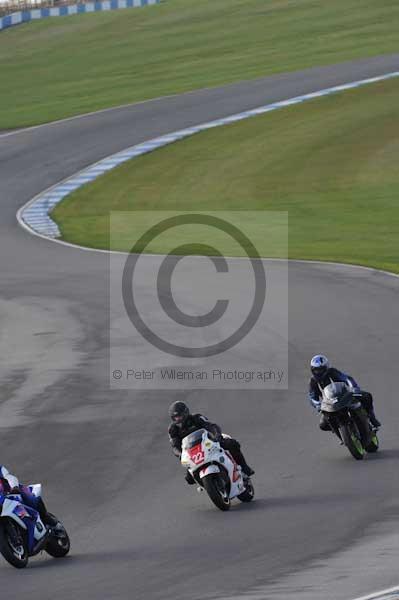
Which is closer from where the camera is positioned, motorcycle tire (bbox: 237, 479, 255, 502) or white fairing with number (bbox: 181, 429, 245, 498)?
white fairing with number (bbox: 181, 429, 245, 498)

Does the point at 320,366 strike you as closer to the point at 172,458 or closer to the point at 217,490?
the point at 172,458

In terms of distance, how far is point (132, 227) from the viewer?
37.4 m

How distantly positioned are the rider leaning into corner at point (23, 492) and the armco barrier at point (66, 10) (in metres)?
82.6

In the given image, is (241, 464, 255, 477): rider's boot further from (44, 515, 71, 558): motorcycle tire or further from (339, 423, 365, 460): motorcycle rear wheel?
(44, 515, 71, 558): motorcycle tire

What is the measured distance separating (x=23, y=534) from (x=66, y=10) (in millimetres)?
86107

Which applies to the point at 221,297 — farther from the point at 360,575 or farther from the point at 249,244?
the point at 360,575

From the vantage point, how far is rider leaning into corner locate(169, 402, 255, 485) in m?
13.2

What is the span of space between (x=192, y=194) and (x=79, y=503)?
1122 inches

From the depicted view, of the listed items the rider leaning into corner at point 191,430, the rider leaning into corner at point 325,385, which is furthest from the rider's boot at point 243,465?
the rider leaning into corner at point 325,385

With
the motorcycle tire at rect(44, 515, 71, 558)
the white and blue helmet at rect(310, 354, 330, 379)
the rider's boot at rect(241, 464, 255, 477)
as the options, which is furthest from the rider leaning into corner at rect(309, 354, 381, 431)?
the motorcycle tire at rect(44, 515, 71, 558)

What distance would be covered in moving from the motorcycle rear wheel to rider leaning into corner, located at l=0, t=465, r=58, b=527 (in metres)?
4.58

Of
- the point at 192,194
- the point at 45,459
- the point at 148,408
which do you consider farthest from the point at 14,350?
the point at 192,194

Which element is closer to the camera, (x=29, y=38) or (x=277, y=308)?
(x=277, y=308)

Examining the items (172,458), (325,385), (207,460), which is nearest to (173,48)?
(325,385)
